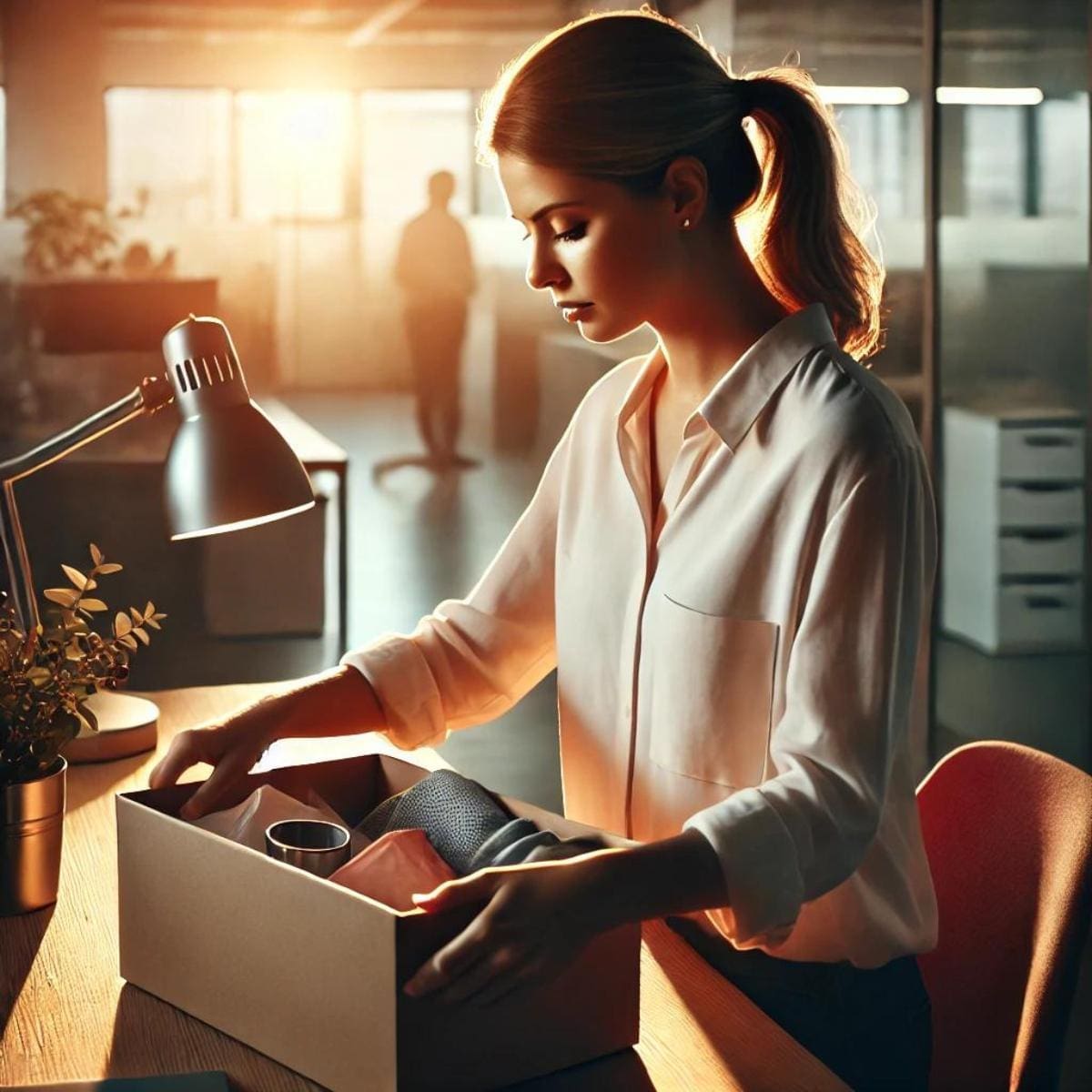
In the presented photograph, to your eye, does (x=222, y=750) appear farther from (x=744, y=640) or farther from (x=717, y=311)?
(x=717, y=311)

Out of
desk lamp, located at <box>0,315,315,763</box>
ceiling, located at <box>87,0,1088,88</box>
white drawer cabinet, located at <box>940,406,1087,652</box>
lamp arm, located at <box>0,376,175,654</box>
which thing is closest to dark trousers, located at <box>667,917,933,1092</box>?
desk lamp, located at <box>0,315,315,763</box>

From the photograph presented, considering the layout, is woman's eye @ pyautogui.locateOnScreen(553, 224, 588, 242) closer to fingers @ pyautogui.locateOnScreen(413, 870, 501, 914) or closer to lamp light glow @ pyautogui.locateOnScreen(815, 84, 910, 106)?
fingers @ pyautogui.locateOnScreen(413, 870, 501, 914)

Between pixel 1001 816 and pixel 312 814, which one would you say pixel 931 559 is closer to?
pixel 1001 816

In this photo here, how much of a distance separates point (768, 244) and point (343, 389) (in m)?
2.55

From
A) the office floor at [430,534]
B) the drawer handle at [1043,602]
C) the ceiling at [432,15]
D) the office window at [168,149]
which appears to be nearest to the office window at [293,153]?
the office window at [168,149]

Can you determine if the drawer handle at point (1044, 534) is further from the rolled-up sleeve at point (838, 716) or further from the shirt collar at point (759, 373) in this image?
the rolled-up sleeve at point (838, 716)

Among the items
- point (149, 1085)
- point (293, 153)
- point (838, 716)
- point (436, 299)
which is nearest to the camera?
point (149, 1085)

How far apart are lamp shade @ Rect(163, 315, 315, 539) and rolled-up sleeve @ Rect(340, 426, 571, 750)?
7.2 inches

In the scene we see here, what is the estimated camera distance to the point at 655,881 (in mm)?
874

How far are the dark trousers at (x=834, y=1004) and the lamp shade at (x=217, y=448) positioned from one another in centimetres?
57

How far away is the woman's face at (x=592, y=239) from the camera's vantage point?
1171 mm

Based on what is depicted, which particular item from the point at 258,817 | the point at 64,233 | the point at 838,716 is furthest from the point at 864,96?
the point at 258,817

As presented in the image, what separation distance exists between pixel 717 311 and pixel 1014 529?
5.86 ft

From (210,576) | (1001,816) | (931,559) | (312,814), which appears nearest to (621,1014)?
(312,814)
